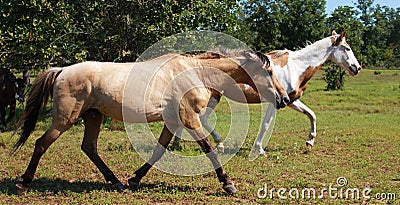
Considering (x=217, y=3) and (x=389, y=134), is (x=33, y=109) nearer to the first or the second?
(x=217, y=3)

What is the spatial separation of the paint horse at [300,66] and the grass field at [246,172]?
1.86ft

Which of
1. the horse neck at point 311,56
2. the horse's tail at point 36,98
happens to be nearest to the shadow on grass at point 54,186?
the horse's tail at point 36,98

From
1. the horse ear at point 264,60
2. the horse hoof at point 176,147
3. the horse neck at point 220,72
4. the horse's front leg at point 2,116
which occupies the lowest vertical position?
the horse's front leg at point 2,116

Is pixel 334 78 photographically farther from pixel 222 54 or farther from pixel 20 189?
pixel 20 189

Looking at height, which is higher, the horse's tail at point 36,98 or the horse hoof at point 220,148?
the horse's tail at point 36,98

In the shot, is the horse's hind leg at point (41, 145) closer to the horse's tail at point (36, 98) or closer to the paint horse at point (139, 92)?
the paint horse at point (139, 92)

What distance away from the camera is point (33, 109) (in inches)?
237

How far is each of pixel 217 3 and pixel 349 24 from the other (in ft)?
55.6

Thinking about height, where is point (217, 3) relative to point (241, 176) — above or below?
above

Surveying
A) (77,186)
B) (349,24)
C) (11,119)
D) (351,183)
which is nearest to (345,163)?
(351,183)

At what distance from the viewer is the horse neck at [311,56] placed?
8.95 m

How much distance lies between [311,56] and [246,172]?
329 cm

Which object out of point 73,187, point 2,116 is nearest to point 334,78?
point 2,116

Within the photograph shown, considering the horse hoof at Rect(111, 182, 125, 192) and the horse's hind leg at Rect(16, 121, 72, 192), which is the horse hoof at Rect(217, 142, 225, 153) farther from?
the horse's hind leg at Rect(16, 121, 72, 192)
